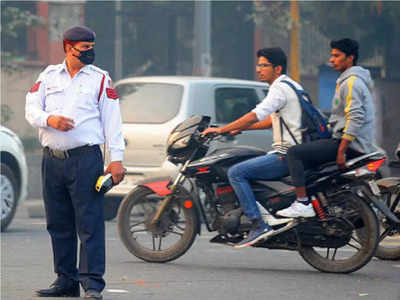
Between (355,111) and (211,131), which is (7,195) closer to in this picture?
(211,131)

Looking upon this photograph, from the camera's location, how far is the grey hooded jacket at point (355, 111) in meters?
7.84

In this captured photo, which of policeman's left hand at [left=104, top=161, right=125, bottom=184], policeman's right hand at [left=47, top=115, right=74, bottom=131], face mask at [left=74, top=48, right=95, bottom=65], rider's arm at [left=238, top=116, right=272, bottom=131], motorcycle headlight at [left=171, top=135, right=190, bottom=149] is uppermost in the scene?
face mask at [left=74, top=48, right=95, bottom=65]

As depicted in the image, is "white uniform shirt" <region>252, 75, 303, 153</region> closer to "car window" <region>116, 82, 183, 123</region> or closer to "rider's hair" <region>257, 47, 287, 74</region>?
"rider's hair" <region>257, 47, 287, 74</region>

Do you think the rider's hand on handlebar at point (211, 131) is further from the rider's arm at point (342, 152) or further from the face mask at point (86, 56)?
the face mask at point (86, 56)

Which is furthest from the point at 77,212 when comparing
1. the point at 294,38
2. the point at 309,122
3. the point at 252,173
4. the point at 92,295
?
the point at 294,38

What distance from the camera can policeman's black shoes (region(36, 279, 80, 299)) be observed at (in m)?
6.52

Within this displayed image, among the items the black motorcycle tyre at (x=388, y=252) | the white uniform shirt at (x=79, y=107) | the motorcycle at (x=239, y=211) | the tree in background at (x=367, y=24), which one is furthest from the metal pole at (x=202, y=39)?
the white uniform shirt at (x=79, y=107)

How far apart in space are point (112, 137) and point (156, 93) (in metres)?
5.55

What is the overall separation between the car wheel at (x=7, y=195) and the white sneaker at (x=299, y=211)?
370 cm

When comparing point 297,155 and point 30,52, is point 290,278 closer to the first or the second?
point 297,155

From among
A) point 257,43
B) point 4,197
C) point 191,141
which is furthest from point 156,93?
point 257,43

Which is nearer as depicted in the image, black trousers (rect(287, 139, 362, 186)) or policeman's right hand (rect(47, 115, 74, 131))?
policeman's right hand (rect(47, 115, 74, 131))

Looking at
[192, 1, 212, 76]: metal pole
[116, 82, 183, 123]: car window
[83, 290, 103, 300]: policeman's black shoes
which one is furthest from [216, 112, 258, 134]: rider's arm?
[192, 1, 212, 76]: metal pole

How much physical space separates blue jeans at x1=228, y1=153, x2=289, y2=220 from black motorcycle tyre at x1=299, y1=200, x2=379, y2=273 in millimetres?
614
